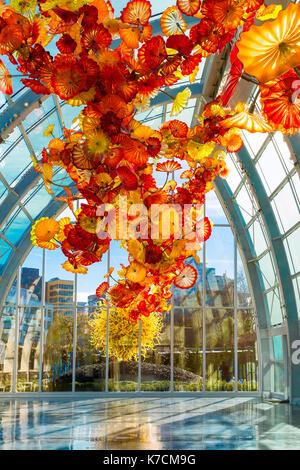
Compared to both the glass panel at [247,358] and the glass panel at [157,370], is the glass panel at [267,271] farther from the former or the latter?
the glass panel at [157,370]

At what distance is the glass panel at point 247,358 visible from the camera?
1772 cm

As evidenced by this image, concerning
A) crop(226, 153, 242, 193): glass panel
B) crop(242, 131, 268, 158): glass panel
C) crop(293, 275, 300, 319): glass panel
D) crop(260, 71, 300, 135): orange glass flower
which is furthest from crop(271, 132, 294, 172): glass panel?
crop(260, 71, 300, 135): orange glass flower

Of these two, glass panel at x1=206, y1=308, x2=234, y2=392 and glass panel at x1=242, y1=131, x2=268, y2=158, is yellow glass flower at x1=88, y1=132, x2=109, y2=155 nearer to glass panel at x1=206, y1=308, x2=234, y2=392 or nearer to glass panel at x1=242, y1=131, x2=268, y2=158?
glass panel at x1=242, y1=131, x2=268, y2=158

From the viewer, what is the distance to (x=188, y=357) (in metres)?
17.7

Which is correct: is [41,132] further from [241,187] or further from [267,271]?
[267,271]

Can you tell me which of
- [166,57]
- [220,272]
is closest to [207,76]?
[220,272]

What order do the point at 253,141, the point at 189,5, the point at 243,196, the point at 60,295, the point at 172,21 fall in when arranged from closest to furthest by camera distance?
the point at 189,5
the point at 172,21
the point at 253,141
the point at 243,196
the point at 60,295

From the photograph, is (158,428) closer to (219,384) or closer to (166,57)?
(166,57)

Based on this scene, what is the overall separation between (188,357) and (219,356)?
39.1 inches

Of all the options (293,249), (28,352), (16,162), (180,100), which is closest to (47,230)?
(180,100)

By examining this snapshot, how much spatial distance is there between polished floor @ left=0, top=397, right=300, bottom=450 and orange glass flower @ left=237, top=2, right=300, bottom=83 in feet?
17.4

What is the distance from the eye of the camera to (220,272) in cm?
1845

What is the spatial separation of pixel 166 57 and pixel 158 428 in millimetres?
6659

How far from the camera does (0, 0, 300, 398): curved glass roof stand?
13.0 m
